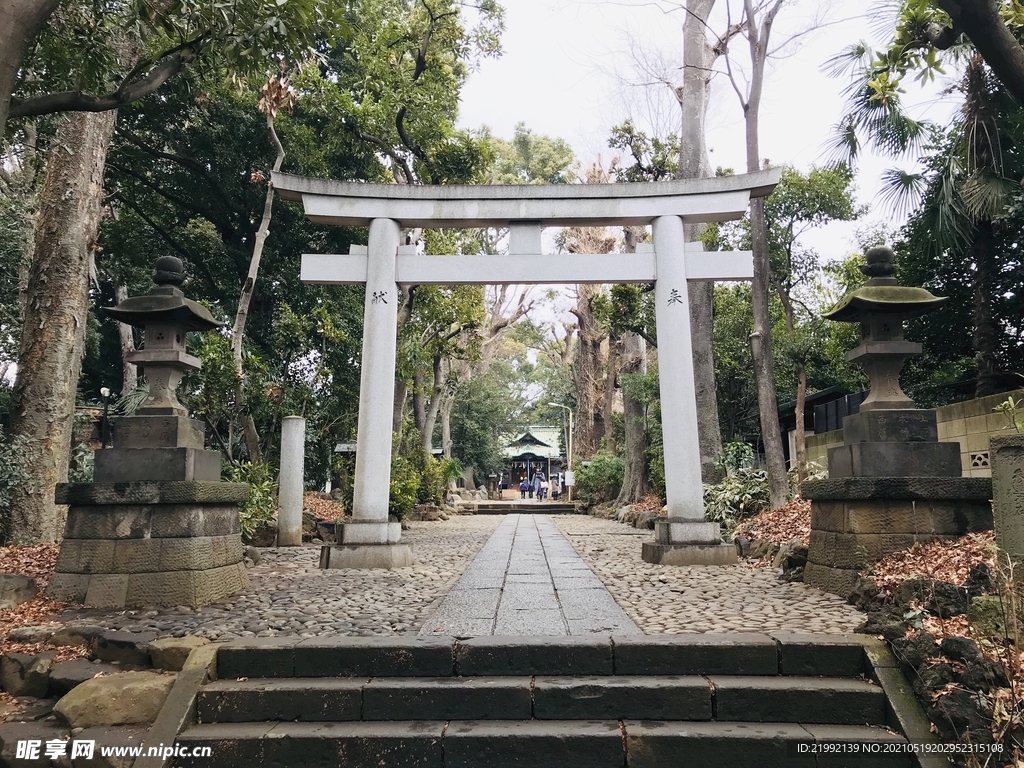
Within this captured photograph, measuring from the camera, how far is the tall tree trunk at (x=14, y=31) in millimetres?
4078

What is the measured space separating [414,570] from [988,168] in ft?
37.1

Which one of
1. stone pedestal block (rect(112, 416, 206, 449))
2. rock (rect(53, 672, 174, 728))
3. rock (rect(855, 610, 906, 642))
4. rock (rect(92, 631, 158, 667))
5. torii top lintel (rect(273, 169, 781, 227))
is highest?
torii top lintel (rect(273, 169, 781, 227))

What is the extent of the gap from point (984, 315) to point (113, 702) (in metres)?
13.4

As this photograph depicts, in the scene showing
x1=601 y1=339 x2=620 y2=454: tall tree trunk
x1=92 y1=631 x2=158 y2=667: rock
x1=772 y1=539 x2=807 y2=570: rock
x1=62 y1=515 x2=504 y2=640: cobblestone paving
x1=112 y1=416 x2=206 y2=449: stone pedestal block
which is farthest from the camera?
x1=601 y1=339 x2=620 y2=454: tall tree trunk

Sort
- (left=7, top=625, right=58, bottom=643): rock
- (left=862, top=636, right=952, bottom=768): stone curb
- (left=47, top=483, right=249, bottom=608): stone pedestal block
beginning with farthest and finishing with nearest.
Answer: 1. (left=47, top=483, right=249, bottom=608): stone pedestal block
2. (left=7, top=625, right=58, bottom=643): rock
3. (left=862, top=636, right=952, bottom=768): stone curb

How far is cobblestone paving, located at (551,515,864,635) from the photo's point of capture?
14.9 ft

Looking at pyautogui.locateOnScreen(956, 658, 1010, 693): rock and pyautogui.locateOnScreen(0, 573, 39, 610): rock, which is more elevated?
Answer: pyautogui.locateOnScreen(0, 573, 39, 610): rock

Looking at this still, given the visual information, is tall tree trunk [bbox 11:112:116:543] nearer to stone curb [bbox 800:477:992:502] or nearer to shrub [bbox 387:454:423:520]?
shrub [bbox 387:454:423:520]

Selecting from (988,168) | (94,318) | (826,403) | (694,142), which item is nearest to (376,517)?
(694,142)

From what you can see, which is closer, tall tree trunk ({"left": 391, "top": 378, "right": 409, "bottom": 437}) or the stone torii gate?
the stone torii gate

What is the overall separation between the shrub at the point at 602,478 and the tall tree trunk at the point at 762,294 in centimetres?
875

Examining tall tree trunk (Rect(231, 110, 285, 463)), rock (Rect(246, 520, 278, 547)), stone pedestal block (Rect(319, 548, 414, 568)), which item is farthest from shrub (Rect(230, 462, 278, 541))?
stone pedestal block (Rect(319, 548, 414, 568))

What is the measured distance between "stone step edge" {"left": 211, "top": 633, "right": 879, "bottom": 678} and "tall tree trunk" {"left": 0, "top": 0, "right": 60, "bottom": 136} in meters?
3.93

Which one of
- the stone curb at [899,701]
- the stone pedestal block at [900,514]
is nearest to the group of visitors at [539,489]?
the stone pedestal block at [900,514]
